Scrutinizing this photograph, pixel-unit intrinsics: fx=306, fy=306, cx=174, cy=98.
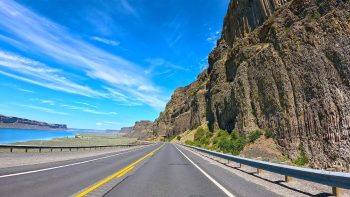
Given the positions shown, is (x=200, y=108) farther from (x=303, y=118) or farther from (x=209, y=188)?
(x=209, y=188)

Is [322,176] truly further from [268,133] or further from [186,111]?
[186,111]

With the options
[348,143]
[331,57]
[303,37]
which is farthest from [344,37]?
[348,143]

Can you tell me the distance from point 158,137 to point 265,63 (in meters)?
138

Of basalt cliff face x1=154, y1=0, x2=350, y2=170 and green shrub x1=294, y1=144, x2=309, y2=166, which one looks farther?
green shrub x1=294, y1=144, x2=309, y2=166

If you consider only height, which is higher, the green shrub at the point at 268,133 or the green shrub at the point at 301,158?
the green shrub at the point at 268,133

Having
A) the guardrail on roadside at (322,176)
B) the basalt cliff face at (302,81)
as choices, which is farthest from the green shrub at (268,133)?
the guardrail on roadside at (322,176)

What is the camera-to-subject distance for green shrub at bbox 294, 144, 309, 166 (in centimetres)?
2417

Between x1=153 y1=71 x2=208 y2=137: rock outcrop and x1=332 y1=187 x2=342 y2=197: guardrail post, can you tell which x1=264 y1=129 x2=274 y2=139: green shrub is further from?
x1=153 y1=71 x2=208 y2=137: rock outcrop

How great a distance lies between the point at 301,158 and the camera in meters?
24.9

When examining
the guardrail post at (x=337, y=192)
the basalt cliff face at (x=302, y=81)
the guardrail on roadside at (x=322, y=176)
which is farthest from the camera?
the basalt cliff face at (x=302, y=81)

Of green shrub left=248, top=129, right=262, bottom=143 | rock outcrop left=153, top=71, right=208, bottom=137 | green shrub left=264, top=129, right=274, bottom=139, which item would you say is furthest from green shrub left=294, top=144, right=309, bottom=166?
rock outcrop left=153, top=71, right=208, bottom=137

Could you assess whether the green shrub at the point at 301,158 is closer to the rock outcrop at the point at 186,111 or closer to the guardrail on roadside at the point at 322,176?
the guardrail on roadside at the point at 322,176

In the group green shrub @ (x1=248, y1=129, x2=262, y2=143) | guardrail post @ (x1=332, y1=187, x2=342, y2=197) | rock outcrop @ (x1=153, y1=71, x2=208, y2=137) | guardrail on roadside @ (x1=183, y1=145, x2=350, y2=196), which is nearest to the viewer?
guardrail on roadside @ (x1=183, y1=145, x2=350, y2=196)

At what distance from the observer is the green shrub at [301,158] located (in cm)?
2417
